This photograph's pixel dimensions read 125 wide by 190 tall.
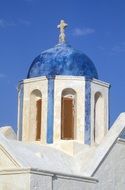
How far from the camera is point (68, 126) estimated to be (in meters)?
14.1

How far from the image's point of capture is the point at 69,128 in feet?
46.0

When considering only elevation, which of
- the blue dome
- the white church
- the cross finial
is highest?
the cross finial

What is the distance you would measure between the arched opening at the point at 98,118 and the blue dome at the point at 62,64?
1.94ft

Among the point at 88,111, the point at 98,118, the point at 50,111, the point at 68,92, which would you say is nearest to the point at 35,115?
the point at 50,111

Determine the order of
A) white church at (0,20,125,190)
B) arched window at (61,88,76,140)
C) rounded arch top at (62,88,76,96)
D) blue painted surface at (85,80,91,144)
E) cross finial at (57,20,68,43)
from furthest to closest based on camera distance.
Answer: cross finial at (57,20,68,43), rounded arch top at (62,88,76,96), arched window at (61,88,76,140), blue painted surface at (85,80,91,144), white church at (0,20,125,190)

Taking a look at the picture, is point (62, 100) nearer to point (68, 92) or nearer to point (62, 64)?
point (68, 92)

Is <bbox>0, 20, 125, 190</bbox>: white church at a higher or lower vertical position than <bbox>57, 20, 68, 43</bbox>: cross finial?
lower

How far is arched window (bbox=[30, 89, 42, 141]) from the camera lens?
1426 cm

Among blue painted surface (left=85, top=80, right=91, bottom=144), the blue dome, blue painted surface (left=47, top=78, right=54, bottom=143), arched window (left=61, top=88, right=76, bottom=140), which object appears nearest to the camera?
blue painted surface (left=47, top=78, right=54, bottom=143)

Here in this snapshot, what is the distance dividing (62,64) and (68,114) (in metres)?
1.29

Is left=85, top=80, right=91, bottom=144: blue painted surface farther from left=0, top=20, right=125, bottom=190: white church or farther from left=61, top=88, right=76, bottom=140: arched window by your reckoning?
left=61, top=88, right=76, bottom=140: arched window

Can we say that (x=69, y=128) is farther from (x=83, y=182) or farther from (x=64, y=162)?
(x=83, y=182)

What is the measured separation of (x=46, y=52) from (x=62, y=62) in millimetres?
726

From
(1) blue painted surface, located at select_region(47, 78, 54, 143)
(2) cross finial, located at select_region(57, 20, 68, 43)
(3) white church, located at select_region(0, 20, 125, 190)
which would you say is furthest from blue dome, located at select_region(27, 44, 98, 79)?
(2) cross finial, located at select_region(57, 20, 68, 43)
